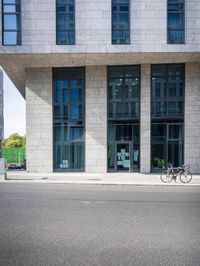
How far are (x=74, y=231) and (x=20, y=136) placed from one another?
96.7m

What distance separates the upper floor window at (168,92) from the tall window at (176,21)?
2283mm

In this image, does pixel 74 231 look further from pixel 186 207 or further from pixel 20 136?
pixel 20 136

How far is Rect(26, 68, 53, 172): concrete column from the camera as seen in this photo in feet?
75.3

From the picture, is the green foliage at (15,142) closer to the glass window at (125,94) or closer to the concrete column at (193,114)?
the glass window at (125,94)

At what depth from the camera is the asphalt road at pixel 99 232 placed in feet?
15.1

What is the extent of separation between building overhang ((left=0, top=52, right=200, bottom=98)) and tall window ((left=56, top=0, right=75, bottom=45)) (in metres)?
1.57

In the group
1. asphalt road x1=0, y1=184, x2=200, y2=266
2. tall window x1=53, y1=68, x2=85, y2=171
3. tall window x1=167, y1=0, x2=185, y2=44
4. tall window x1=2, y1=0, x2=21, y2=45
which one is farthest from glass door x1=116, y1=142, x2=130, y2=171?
asphalt road x1=0, y1=184, x2=200, y2=266

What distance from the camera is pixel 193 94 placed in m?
22.3

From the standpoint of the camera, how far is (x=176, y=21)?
A: 71.5 ft

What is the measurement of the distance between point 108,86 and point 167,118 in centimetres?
587

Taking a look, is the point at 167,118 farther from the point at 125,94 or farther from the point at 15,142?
the point at 15,142

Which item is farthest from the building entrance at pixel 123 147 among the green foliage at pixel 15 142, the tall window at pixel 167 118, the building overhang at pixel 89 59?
the green foliage at pixel 15 142

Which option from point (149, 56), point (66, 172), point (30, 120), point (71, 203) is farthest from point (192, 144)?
point (71, 203)

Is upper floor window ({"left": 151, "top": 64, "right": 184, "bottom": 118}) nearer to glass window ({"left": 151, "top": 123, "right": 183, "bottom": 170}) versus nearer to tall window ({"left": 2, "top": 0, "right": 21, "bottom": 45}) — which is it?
glass window ({"left": 151, "top": 123, "right": 183, "bottom": 170})
